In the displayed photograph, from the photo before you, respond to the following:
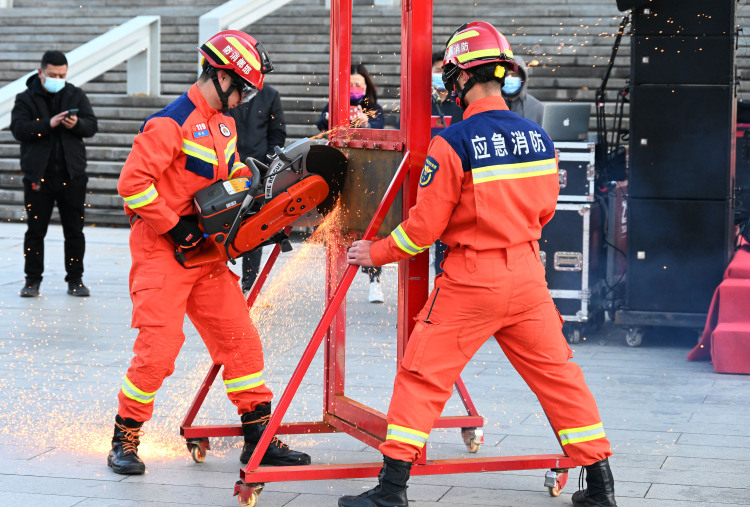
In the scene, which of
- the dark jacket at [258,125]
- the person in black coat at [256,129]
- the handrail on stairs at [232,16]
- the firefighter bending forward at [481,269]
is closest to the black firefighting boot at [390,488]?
the firefighter bending forward at [481,269]

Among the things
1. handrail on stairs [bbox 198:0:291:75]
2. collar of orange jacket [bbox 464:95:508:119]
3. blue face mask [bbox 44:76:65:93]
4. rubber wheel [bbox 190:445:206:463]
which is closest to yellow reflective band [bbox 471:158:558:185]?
collar of orange jacket [bbox 464:95:508:119]

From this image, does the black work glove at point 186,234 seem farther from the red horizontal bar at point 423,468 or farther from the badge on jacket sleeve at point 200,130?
the red horizontal bar at point 423,468

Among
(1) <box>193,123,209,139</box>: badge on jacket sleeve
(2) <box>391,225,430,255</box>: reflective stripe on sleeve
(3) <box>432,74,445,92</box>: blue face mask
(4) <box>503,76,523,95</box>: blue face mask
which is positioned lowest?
(2) <box>391,225,430,255</box>: reflective stripe on sleeve

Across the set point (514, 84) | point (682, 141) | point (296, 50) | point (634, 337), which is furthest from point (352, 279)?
point (296, 50)

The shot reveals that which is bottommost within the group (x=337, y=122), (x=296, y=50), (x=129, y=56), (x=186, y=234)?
(x=186, y=234)

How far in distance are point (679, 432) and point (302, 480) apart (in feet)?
6.61

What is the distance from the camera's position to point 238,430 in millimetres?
4977

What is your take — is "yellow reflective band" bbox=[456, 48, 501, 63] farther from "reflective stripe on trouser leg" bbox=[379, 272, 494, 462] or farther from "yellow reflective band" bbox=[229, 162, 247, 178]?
"yellow reflective band" bbox=[229, 162, 247, 178]

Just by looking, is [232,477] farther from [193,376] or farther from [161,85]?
[161,85]

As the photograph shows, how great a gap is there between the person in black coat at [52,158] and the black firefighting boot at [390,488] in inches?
217

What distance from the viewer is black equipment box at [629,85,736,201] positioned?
Result: 7363 millimetres

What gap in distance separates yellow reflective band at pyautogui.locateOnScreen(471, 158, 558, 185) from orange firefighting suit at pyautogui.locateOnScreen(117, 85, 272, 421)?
1270mm

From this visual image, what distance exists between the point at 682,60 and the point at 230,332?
406 centimetres

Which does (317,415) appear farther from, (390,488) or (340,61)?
(340,61)
